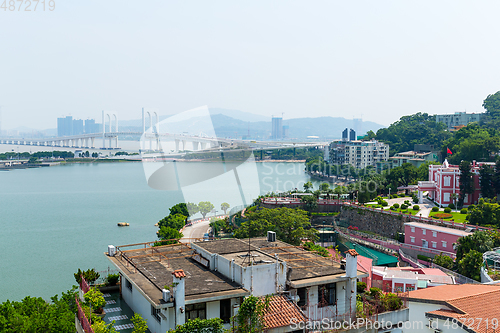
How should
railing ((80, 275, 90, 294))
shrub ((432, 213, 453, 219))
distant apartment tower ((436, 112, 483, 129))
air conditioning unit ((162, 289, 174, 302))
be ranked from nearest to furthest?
air conditioning unit ((162, 289, 174, 302))
railing ((80, 275, 90, 294))
shrub ((432, 213, 453, 219))
distant apartment tower ((436, 112, 483, 129))

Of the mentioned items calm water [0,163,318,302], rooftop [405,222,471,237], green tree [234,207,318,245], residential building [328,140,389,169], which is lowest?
calm water [0,163,318,302]

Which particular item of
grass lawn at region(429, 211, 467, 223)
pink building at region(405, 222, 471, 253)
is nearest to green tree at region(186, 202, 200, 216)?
pink building at region(405, 222, 471, 253)

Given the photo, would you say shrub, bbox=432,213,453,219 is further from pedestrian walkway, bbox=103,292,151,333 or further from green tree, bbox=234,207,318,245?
pedestrian walkway, bbox=103,292,151,333

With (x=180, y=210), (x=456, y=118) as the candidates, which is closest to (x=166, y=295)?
(x=180, y=210)

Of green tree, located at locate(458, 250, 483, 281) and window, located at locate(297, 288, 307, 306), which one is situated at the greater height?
window, located at locate(297, 288, 307, 306)

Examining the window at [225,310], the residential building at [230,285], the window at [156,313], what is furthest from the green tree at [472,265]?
the window at [156,313]
